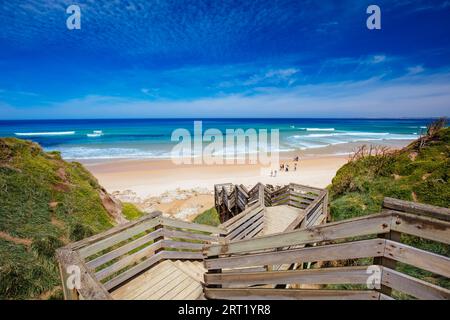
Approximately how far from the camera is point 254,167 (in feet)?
85.0

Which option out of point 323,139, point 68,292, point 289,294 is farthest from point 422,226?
point 323,139

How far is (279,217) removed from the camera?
28.0ft

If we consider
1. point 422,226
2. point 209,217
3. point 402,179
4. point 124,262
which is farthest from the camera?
point 209,217

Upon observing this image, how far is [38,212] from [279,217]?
704cm

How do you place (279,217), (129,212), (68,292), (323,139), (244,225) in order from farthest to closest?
1. (323,139)
2. (129,212)
3. (279,217)
4. (244,225)
5. (68,292)

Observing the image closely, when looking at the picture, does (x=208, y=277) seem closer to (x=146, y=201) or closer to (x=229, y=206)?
(x=229, y=206)

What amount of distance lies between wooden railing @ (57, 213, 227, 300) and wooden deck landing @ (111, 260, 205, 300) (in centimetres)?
16

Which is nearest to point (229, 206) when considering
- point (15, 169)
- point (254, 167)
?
point (15, 169)

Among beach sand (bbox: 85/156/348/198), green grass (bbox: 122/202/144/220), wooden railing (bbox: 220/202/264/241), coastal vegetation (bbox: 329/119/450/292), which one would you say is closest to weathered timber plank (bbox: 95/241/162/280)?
wooden railing (bbox: 220/202/264/241)

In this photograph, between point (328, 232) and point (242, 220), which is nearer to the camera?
point (328, 232)

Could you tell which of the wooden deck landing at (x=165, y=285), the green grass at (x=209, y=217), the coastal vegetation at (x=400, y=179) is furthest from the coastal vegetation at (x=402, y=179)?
the green grass at (x=209, y=217)

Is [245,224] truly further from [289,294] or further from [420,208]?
[420,208]

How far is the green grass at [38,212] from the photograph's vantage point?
4023 millimetres

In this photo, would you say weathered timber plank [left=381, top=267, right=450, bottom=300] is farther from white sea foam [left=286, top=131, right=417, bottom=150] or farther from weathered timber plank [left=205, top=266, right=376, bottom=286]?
white sea foam [left=286, top=131, right=417, bottom=150]
